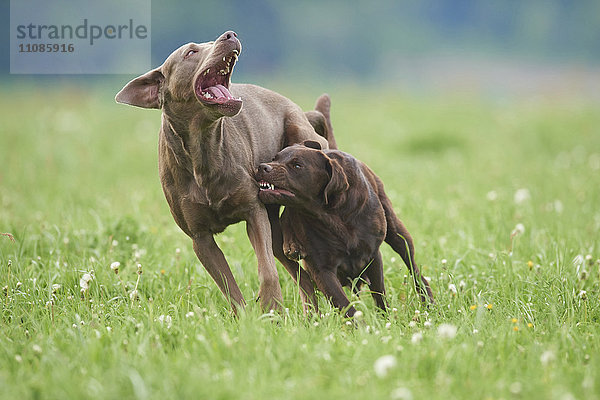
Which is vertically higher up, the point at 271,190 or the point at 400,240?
the point at 271,190

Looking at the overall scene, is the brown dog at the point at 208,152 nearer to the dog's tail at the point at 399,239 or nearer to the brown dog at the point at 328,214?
the brown dog at the point at 328,214

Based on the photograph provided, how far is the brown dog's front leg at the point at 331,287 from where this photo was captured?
4.13 metres

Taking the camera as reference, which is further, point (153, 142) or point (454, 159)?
point (153, 142)

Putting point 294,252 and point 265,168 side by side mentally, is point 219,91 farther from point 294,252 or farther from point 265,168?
point 294,252

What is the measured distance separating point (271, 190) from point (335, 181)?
38cm

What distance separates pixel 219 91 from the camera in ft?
12.9

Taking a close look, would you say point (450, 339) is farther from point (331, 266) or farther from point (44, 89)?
point (44, 89)

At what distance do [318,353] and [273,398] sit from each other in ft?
1.48

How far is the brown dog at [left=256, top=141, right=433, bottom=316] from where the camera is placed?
4137 millimetres

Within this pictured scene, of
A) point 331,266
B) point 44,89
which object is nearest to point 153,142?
point 44,89

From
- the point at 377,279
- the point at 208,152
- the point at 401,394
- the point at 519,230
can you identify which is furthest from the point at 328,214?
the point at 519,230

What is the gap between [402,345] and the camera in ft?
10.9

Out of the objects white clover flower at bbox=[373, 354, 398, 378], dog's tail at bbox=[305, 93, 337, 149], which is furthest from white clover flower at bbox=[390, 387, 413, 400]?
dog's tail at bbox=[305, 93, 337, 149]

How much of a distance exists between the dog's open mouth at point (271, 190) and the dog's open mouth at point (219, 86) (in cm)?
51
